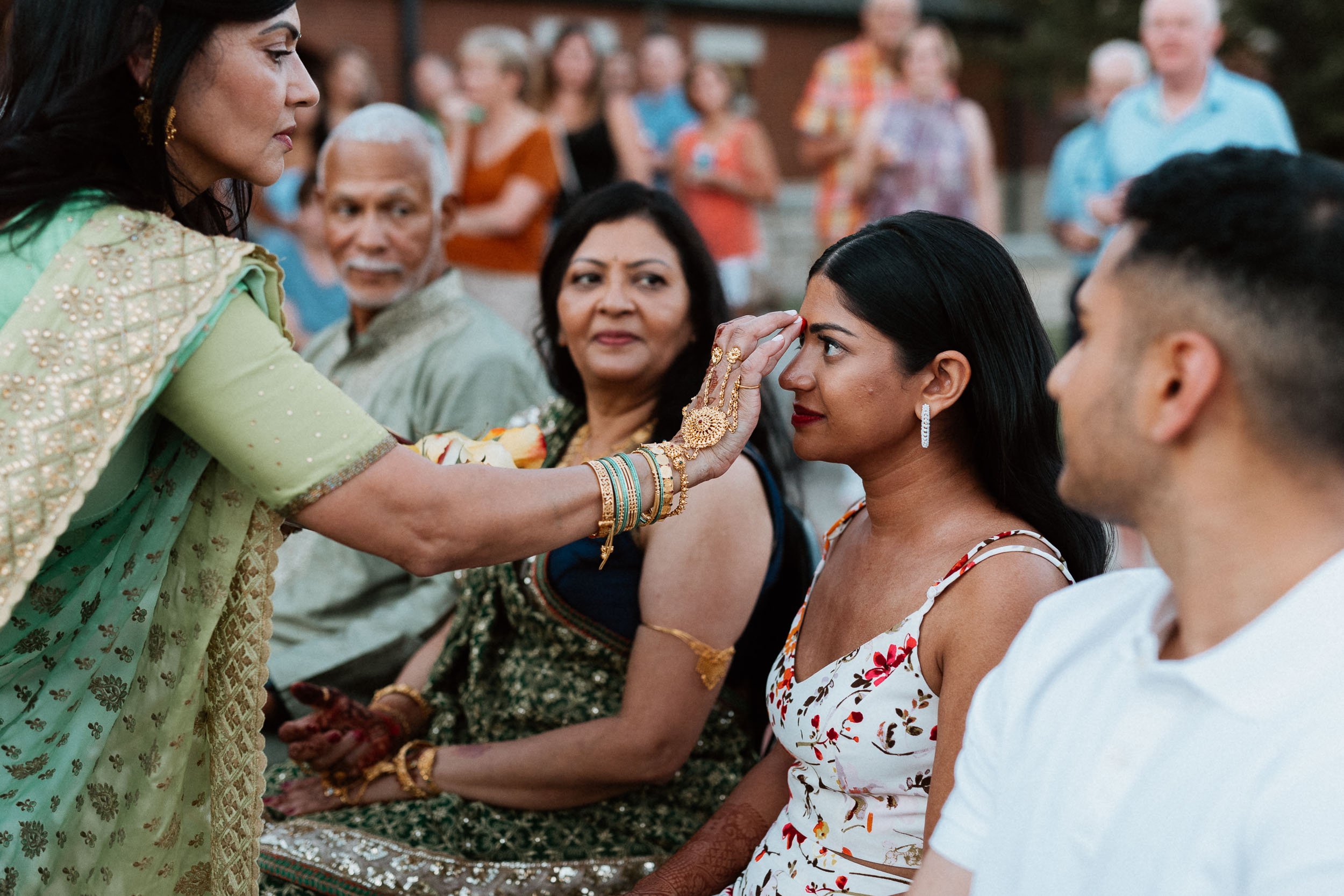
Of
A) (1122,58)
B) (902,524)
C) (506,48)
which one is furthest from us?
(1122,58)

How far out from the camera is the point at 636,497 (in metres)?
1.98

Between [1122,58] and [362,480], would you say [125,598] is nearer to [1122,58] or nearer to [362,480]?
[362,480]

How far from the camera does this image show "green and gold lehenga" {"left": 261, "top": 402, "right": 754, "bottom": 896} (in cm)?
250

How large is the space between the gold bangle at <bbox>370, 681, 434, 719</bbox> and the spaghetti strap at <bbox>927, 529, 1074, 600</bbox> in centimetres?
138

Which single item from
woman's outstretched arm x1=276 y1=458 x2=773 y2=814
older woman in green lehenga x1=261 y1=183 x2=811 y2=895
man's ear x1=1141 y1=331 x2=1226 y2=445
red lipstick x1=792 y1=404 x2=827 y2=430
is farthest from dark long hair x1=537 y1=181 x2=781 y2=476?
man's ear x1=1141 y1=331 x2=1226 y2=445

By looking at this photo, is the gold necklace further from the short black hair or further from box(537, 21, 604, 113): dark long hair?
box(537, 21, 604, 113): dark long hair

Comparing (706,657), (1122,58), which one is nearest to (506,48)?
(1122,58)

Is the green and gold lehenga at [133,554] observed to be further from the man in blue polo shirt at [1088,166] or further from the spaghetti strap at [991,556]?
the man in blue polo shirt at [1088,166]

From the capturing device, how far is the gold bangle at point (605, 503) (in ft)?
6.44

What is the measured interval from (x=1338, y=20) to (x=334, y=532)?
15.9m

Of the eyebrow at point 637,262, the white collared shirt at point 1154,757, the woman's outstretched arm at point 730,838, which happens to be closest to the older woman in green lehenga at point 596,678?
the eyebrow at point 637,262

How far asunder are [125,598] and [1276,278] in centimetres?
155

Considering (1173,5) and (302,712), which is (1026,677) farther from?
(1173,5)

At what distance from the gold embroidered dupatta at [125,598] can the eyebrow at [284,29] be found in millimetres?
327
